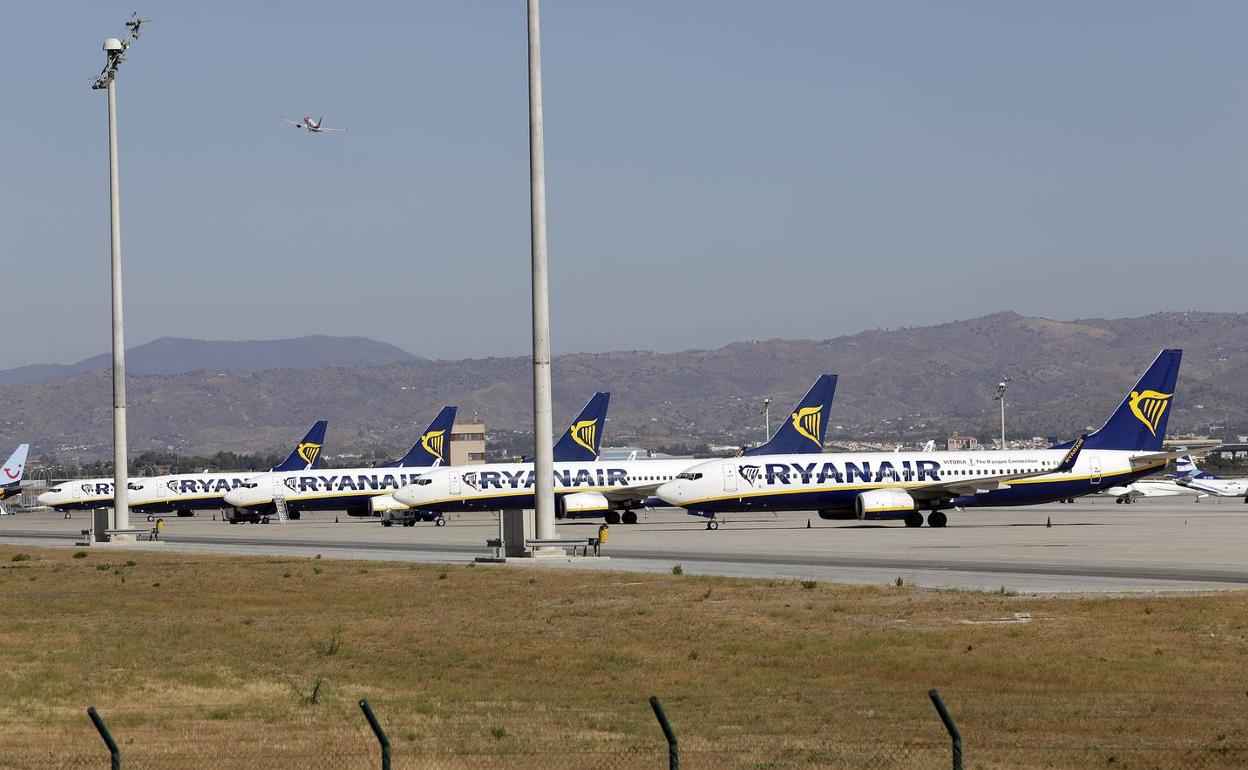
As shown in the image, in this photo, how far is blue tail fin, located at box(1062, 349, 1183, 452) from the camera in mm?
88125

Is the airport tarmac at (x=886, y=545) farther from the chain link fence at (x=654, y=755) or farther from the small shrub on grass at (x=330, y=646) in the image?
the chain link fence at (x=654, y=755)

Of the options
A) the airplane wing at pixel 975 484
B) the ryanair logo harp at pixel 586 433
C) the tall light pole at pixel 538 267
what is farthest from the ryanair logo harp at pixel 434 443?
the tall light pole at pixel 538 267

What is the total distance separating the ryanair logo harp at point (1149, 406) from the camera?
89.0 meters

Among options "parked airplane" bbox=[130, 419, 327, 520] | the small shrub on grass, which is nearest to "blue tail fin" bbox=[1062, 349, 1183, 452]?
"parked airplane" bbox=[130, 419, 327, 520]

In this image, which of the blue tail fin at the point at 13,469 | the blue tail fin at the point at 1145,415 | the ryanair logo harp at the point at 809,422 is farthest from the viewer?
the blue tail fin at the point at 13,469

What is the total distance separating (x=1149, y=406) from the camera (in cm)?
8919

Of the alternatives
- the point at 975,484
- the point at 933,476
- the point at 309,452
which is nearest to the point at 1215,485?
the point at 933,476

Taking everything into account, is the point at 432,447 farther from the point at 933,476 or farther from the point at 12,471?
the point at 933,476

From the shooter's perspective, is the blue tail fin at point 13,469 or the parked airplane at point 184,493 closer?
the parked airplane at point 184,493

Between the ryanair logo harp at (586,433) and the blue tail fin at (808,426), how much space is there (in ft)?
41.8

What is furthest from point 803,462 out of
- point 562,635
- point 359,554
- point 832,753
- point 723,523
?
point 832,753

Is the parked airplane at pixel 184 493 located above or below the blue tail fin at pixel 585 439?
below

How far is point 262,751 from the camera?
20.4m

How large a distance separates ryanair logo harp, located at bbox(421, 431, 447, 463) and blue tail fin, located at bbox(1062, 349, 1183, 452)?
58.8 metres
